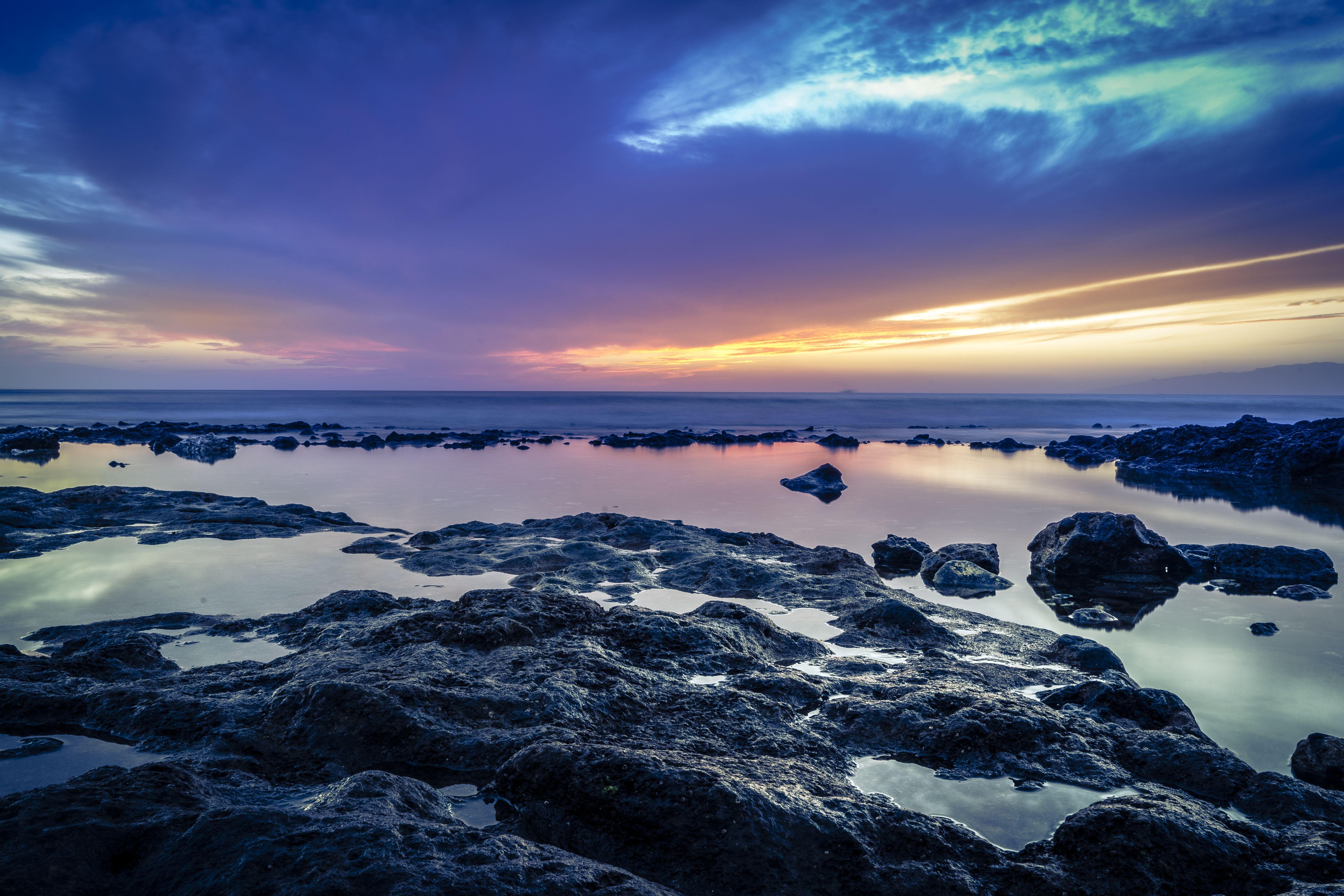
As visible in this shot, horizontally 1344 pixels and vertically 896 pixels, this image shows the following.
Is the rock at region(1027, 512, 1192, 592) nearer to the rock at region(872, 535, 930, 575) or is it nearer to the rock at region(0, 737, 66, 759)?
the rock at region(872, 535, 930, 575)

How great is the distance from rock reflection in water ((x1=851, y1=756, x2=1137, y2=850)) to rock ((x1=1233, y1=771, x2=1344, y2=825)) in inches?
19.4

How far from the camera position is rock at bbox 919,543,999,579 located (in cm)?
862

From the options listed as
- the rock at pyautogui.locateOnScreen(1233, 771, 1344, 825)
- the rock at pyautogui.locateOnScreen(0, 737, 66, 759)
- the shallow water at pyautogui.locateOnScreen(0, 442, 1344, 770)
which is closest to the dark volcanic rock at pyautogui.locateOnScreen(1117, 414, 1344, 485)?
the shallow water at pyautogui.locateOnScreen(0, 442, 1344, 770)

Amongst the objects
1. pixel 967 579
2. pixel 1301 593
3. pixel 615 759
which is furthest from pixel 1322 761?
pixel 1301 593

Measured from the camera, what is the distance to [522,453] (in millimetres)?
24922

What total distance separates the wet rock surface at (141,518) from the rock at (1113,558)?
9982 mm

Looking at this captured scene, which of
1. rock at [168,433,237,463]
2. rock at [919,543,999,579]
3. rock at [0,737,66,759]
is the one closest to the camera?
rock at [0,737,66,759]

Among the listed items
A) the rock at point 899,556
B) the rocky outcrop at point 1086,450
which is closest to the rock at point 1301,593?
the rock at point 899,556

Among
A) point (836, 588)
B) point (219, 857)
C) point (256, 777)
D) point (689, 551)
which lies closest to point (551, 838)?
point (219, 857)

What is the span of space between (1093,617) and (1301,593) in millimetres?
2898

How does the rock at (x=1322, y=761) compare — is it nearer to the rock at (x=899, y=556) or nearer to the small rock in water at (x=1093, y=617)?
the small rock in water at (x=1093, y=617)

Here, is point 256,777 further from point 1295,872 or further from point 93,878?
point 1295,872

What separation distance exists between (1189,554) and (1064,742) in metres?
6.84

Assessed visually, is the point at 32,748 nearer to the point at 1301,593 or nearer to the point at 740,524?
the point at 740,524
